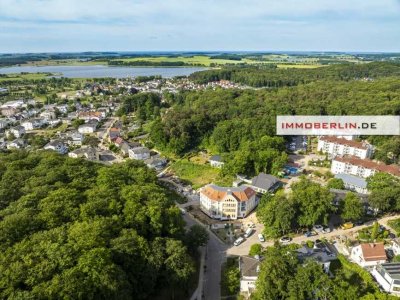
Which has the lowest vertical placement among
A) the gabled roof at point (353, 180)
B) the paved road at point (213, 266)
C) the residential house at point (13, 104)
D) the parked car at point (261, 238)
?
the paved road at point (213, 266)

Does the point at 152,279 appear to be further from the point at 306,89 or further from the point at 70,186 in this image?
the point at 306,89

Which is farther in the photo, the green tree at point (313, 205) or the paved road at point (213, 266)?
the green tree at point (313, 205)

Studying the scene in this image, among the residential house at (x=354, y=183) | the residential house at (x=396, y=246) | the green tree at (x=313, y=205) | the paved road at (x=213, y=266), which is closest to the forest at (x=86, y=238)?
the paved road at (x=213, y=266)

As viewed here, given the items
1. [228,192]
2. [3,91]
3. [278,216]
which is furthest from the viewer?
[3,91]

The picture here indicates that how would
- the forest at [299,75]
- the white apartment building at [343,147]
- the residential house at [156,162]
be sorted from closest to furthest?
1. the white apartment building at [343,147]
2. the residential house at [156,162]
3. the forest at [299,75]

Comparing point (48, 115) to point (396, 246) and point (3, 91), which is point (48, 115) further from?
point (396, 246)

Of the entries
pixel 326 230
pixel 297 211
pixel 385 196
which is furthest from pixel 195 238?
pixel 385 196

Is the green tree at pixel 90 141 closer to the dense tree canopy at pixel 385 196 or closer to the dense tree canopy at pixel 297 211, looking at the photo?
the dense tree canopy at pixel 297 211

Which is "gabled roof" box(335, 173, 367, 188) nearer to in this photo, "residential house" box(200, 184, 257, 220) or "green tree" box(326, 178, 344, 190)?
"green tree" box(326, 178, 344, 190)
